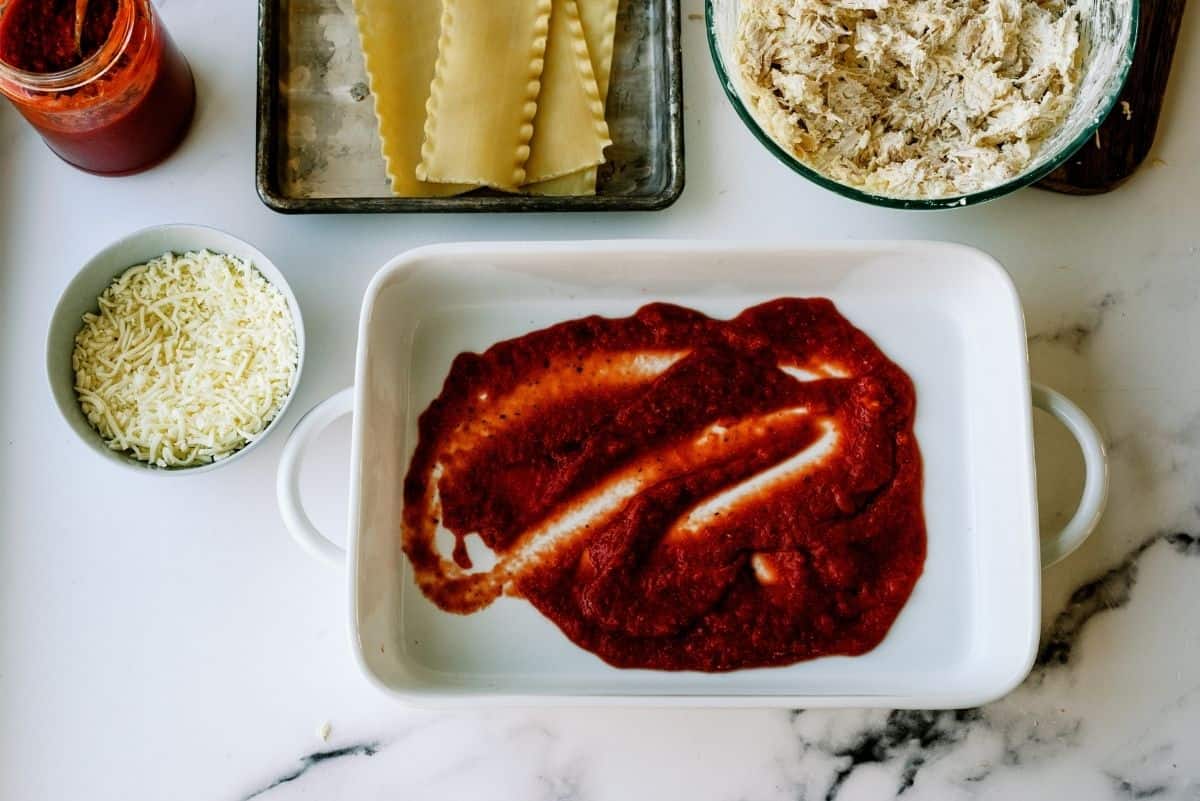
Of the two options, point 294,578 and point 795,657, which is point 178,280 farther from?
Result: point 795,657

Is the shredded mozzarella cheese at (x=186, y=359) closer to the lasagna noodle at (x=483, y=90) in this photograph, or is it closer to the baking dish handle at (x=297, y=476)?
the baking dish handle at (x=297, y=476)

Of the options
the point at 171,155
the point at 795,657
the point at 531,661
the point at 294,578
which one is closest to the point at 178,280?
the point at 171,155

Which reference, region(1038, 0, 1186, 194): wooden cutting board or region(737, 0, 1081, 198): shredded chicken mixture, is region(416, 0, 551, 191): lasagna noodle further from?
region(1038, 0, 1186, 194): wooden cutting board

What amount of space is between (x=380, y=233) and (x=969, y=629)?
91 centimetres

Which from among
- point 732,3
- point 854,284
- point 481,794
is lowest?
point 481,794

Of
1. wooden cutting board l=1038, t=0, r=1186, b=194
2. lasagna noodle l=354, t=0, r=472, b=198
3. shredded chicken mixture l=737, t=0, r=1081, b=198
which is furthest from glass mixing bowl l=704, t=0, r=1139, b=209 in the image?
lasagna noodle l=354, t=0, r=472, b=198

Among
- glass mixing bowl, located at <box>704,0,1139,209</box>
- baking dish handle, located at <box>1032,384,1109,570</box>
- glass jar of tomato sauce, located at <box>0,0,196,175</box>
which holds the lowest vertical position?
baking dish handle, located at <box>1032,384,1109,570</box>

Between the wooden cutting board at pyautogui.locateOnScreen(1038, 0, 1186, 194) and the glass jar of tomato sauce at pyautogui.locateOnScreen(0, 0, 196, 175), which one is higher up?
the glass jar of tomato sauce at pyautogui.locateOnScreen(0, 0, 196, 175)

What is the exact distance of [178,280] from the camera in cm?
135

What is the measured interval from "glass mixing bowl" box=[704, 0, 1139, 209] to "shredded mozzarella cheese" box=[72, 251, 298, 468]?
24.4 inches

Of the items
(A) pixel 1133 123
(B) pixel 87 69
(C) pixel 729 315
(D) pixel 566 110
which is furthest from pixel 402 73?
(A) pixel 1133 123

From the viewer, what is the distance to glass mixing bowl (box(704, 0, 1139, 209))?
1.25 meters

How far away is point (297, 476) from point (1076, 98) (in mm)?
1049

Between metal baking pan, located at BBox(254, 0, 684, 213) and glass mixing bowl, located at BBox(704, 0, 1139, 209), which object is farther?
metal baking pan, located at BBox(254, 0, 684, 213)
